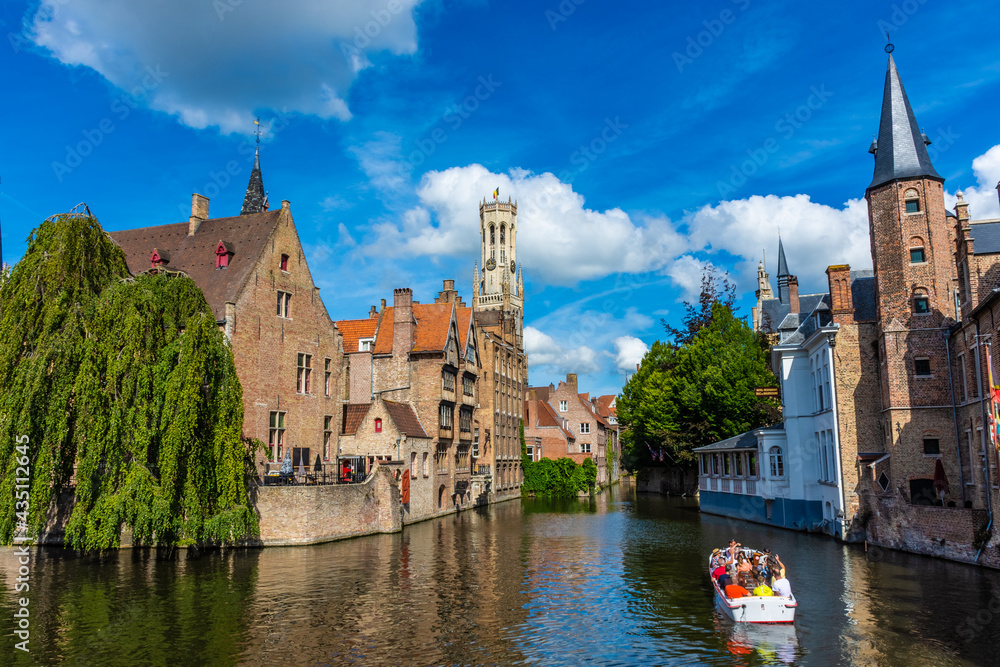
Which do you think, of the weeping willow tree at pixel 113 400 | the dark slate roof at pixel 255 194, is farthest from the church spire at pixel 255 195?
the weeping willow tree at pixel 113 400

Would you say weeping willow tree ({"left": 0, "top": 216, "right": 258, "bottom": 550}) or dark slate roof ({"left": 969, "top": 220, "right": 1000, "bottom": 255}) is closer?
weeping willow tree ({"left": 0, "top": 216, "right": 258, "bottom": 550})

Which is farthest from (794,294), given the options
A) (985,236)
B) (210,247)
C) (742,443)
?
(210,247)

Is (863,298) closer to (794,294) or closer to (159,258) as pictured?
(794,294)

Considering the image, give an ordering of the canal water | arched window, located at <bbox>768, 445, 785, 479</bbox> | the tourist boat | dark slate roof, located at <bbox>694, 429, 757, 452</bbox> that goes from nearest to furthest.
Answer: the canal water → the tourist boat → arched window, located at <bbox>768, 445, 785, 479</bbox> → dark slate roof, located at <bbox>694, 429, 757, 452</bbox>

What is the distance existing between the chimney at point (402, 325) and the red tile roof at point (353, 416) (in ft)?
16.4

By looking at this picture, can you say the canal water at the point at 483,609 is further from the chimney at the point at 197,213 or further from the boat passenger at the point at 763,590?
the chimney at the point at 197,213

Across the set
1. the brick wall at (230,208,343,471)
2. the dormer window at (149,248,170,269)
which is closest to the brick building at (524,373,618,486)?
the brick wall at (230,208,343,471)

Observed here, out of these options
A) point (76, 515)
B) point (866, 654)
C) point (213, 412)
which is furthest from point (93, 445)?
point (866, 654)

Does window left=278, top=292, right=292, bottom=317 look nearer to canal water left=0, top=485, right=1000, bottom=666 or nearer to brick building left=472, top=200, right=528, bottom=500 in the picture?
canal water left=0, top=485, right=1000, bottom=666

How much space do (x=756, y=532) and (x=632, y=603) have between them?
18.2m

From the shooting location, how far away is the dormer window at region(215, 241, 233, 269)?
129 feet

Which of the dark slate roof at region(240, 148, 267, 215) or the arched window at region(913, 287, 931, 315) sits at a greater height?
the dark slate roof at region(240, 148, 267, 215)

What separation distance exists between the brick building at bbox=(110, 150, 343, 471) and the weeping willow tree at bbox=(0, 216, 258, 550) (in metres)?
6.92

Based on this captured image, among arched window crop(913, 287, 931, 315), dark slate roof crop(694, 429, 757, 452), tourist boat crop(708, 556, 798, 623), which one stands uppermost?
arched window crop(913, 287, 931, 315)
